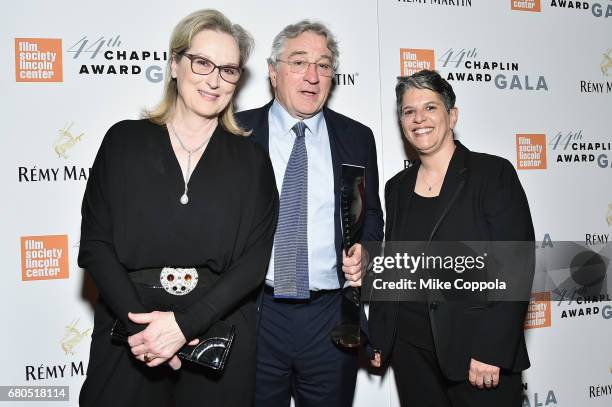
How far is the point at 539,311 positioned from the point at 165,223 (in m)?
2.17

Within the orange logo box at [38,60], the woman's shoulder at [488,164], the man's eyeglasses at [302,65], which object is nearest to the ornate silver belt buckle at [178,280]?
the man's eyeglasses at [302,65]

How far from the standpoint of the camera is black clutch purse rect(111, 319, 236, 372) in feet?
4.40

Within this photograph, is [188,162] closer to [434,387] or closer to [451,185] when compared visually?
[451,185]

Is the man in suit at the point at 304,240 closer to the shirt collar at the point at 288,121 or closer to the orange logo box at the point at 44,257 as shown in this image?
the shirt collar at the point at 288,121

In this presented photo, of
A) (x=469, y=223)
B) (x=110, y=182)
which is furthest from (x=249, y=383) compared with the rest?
(x=469, y=223)

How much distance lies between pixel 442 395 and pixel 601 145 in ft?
6.12

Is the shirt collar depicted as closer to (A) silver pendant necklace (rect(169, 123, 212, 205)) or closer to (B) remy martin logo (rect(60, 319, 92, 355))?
(A) silver pendant necklace (rect(169, 123, 212, 205))

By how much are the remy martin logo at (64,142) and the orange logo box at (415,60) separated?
5.05 feet

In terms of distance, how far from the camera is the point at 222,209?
142 centimetres

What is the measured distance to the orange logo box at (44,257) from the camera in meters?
2.17

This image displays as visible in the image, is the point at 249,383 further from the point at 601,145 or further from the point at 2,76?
the point at 601,145

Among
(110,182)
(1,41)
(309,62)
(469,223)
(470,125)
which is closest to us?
(110,182)

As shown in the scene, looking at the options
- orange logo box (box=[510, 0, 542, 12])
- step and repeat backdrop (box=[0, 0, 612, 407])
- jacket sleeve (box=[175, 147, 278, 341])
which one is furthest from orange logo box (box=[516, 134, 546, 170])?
jacket sleeve (box=[175, 147, 278, 341])

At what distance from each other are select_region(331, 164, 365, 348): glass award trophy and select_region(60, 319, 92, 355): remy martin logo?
44.8 inches
